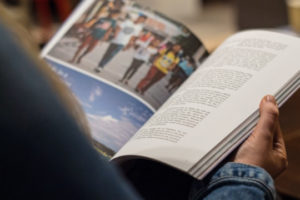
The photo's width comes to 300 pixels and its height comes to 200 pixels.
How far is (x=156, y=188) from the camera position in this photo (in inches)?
22.5

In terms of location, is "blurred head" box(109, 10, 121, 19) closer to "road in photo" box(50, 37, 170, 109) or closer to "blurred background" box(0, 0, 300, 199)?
"road in photo" box(50, 37, 170, 109)

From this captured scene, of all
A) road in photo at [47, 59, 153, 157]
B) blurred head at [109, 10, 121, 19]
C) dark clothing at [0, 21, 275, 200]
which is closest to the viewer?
dark clothing at [0, 21, 275, 200]

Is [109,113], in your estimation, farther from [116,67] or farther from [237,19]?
[237,19]

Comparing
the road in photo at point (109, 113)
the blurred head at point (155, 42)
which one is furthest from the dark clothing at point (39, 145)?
the blurred head at point (155, 42)

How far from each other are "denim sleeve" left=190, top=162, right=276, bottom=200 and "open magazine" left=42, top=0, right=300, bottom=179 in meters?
0.01

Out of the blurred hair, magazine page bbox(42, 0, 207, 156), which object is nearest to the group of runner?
magazine page bbox(42, 0, 207, 156)

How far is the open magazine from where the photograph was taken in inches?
19.8

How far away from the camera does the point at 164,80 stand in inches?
26.4

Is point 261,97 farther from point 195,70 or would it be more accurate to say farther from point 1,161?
point 1,161

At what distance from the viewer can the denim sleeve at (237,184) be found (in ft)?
1.40

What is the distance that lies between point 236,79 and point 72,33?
Result: 29 centimetres

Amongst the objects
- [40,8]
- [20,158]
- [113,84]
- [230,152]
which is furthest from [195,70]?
[40,8]

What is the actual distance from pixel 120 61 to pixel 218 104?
0.20 m

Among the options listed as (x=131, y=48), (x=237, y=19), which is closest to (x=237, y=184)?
(x=131, y=48)
